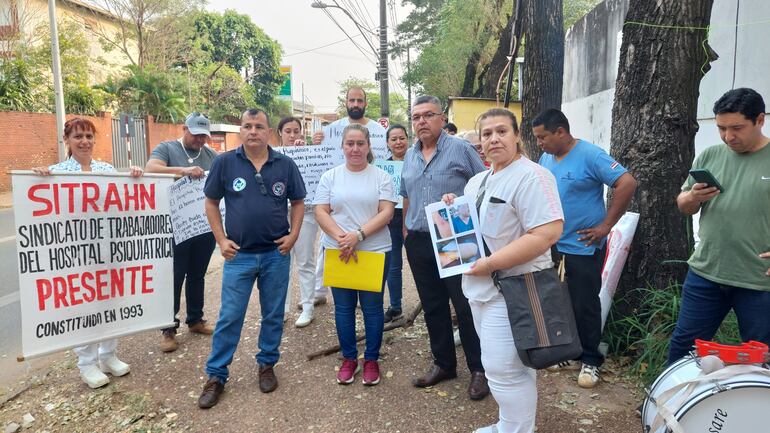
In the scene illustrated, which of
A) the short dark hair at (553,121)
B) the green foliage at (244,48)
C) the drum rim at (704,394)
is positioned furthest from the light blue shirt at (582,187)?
the green foliage at (244,48)

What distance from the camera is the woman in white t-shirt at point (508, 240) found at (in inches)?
92.3

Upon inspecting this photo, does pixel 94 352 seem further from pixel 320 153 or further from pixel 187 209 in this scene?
pixel 320 153

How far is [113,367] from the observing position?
12.9ft

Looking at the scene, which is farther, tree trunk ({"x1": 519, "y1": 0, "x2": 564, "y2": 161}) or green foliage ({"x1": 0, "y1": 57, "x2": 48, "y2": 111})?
green foliage ({"x1": 0, "y1": 57, "x2": 48, "y2": 111})

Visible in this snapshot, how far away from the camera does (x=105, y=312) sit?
3.69 meters

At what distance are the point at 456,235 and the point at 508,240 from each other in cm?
30

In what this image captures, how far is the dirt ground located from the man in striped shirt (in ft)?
0.67

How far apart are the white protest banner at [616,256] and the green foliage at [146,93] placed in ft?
84.2

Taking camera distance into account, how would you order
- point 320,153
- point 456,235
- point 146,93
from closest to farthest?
point 456,235
point 320,153
point 146,93

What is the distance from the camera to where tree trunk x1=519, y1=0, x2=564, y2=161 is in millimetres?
6141

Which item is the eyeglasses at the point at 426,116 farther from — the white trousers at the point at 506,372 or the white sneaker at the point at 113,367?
the white sneaker at the point at 113,367

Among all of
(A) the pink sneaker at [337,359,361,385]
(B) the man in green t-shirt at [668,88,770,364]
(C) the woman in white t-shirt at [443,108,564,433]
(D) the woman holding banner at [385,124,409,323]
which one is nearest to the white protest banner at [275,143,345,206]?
(D) the woman holding banner at [385,124,409,323]

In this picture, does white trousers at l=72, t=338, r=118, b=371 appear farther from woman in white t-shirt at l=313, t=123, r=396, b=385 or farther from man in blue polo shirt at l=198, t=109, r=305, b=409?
woman in white t-shirt at l=313, t=123, r=396, b=385

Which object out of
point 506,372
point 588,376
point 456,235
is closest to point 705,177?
point 456,235
